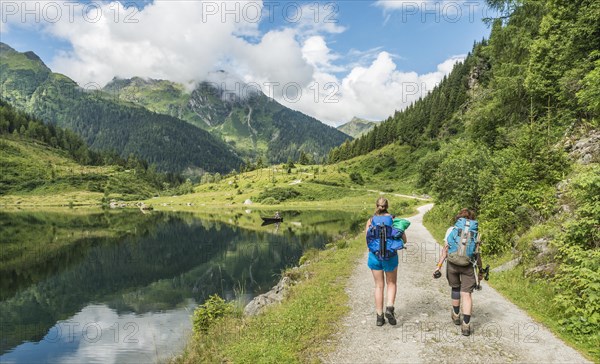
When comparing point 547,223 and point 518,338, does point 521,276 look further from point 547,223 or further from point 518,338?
point 518,338

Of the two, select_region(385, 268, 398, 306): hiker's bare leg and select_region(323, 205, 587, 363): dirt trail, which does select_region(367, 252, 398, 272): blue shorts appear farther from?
select_region(323, 205, 587, 363): dirt trail

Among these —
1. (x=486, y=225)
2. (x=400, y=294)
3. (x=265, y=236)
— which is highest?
(x=486, y=225)

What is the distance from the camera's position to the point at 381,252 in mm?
10383

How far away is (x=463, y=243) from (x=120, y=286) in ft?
115

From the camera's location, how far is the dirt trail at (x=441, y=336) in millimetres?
8914

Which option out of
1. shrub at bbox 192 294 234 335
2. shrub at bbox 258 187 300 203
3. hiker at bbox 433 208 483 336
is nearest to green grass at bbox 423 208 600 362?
hiker at bbox 433 208 483 336

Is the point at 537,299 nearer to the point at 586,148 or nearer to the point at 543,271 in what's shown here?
the point at 543,271

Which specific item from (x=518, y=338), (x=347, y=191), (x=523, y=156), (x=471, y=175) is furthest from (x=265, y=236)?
(x=347, y=191)

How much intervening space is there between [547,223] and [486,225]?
5.01 m

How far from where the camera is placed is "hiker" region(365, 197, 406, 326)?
10.3 metres

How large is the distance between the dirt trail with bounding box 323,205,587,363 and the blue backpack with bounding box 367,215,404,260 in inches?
95.2

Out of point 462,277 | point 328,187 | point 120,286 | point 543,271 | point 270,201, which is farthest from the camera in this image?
point 328,187

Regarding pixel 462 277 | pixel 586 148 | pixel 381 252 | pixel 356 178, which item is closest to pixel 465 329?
pixel 462 277

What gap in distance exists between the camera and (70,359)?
18781 millimetres
